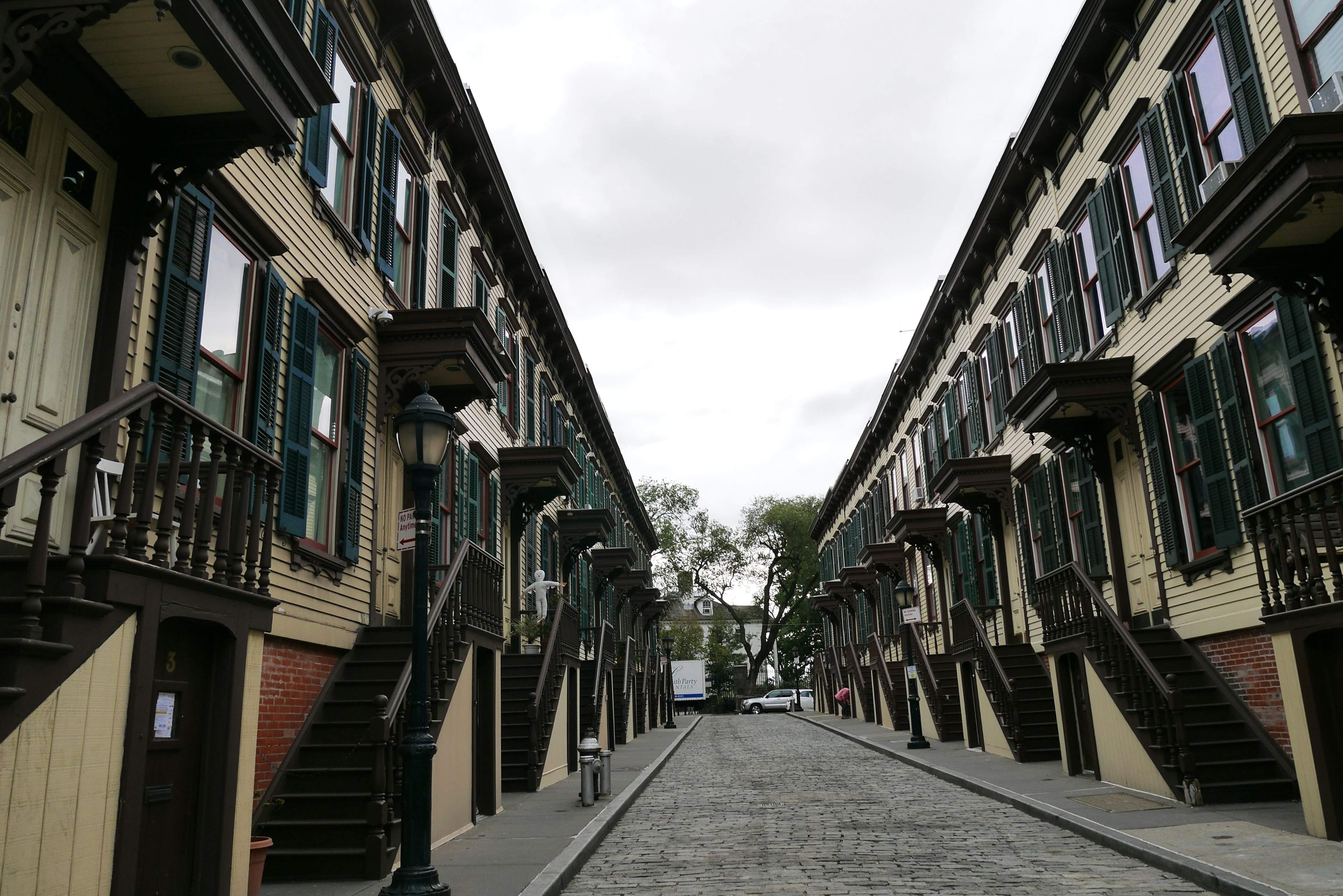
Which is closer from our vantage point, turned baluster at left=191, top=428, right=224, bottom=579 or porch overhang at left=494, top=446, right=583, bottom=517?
turned baluster at left=191, top=428, right=224, bottom=579

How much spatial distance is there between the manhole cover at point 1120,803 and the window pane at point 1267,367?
442 centimetres

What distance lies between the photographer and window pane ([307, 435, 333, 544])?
10.8 metres

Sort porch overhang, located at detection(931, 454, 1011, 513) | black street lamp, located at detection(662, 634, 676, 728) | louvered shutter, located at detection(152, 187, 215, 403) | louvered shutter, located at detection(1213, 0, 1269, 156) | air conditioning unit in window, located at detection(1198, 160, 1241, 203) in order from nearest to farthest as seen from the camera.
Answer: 1. louvered shutter, located at detection(152, 187, 215, 403)
2. air conditioning unit in window, located at detection(1198, 160, 1241, 203)
3. louvered shutter, located at detection(1213, 0, 1269, 156)
4. porch overhang, located at detection(931, 454, 1011, 513)
5. black street lamp, located at detection(662, 634, 676, 728)

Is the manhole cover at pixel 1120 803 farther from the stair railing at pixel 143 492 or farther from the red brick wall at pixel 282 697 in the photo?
the stair railing at pixel 143 492

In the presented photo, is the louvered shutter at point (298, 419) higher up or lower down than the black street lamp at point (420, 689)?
higher up

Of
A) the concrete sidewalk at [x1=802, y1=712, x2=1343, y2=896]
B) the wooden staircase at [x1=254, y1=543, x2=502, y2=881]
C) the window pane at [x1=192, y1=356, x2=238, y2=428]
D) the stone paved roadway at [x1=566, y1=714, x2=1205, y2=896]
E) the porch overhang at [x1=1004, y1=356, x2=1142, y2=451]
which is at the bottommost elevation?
the stone paved roadway at [x1=566, y1=714, x2=1205, y2=896]

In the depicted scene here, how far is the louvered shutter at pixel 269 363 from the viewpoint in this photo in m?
9.39

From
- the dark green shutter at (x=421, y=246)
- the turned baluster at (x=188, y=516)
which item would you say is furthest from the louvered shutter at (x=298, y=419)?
the turned baluster at (x=188, y=516)

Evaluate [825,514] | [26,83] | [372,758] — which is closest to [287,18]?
[26,83]

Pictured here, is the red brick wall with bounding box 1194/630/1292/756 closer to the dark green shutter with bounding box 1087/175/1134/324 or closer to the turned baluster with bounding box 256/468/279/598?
the dark green shutter with bounding box 1087/175/1134/324

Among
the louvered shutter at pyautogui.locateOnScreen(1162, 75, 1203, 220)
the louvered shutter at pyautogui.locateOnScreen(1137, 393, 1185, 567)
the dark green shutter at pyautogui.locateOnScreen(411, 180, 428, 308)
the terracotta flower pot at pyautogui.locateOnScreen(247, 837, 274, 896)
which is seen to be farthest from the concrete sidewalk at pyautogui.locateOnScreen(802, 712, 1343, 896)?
the dark green shutter at pyautogui.locateOnScreen(411, 180, 428, 308)

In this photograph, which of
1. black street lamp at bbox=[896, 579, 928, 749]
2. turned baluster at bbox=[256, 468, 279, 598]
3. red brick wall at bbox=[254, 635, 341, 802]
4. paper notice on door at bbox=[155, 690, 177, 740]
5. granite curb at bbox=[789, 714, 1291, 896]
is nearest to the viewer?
paper notice on door at bbox=[155, 690, 177, 740]

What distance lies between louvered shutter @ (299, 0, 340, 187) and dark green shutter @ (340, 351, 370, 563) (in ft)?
7.03

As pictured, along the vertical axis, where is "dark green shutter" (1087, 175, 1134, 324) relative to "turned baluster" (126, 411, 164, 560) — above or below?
above
